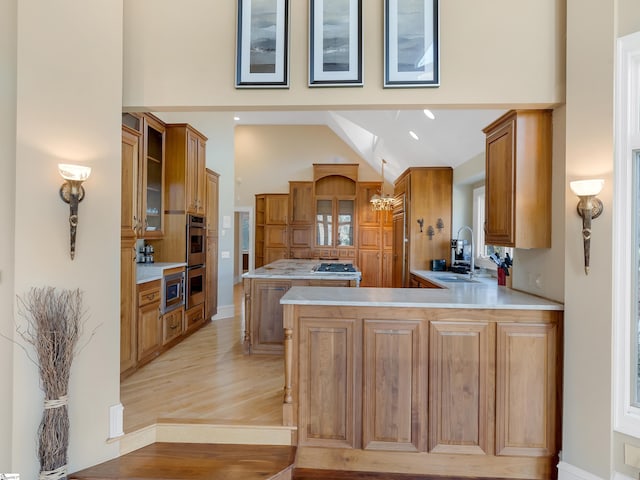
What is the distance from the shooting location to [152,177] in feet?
12.4

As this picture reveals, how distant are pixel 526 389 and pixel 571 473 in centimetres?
49

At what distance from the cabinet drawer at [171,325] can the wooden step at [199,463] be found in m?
1.53

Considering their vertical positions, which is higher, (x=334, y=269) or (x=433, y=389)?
(x=334, y=269)

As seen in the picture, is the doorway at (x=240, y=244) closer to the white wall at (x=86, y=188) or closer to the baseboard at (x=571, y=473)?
the white wall at (x=86, y=188)

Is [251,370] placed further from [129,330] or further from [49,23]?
[49,23]

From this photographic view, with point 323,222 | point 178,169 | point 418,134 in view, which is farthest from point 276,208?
point 418,134

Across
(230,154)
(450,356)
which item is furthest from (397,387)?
(230,154)

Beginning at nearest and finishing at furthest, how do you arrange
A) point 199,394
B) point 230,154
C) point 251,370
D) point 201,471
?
point 201,471 → point 199,394 → point 251,370 → point 230,154

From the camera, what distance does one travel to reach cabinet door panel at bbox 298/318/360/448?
2.18 m

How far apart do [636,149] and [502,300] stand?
1096 mm

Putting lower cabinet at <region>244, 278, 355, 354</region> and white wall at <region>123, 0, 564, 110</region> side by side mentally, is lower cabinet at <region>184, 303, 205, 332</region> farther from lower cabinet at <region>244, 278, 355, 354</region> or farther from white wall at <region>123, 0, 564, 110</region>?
white wall at <region>123, 0, 564, 110</region>

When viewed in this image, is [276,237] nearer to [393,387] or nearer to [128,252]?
[128,252]

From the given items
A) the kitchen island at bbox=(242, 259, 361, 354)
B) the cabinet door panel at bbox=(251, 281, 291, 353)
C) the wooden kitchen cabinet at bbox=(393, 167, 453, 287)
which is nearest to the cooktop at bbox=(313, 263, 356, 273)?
the kitchen island at bbox=(242, 259, 361, 354)

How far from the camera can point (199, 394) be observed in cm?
270
